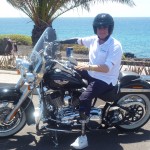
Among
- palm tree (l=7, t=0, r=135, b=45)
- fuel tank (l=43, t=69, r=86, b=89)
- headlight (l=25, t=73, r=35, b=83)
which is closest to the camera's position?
headlight (l=25, t=73, r=35, b=83)

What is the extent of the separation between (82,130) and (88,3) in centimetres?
996

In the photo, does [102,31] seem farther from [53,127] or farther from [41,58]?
[53,127]

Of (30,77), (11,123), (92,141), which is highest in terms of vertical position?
(30,77)

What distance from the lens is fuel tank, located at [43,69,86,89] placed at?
530 cm

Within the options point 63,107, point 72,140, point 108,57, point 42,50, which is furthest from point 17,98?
point 108,57

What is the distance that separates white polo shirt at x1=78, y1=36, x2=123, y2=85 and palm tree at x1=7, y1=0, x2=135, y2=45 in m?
9.03

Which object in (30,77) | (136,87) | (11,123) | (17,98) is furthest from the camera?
(136,87)

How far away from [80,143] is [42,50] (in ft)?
4.46

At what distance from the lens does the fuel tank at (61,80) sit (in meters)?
5.30

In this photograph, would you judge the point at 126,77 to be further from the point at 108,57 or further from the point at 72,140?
the point at 72,140

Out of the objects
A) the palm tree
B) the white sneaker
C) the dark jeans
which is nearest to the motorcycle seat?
the dark jeans

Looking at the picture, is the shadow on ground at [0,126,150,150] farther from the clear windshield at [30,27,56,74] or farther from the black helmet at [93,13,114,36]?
the black helmet at [93,13,114,36]

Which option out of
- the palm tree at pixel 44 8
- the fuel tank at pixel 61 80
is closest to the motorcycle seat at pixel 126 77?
the fuel tank at pixel 61 80

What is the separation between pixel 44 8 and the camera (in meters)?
14.4
